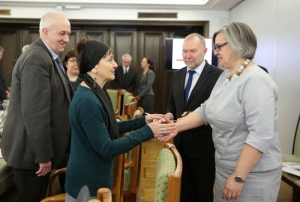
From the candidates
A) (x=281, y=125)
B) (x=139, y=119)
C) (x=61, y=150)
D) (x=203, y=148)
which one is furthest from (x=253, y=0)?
(x=61, y=150)

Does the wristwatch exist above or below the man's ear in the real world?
below

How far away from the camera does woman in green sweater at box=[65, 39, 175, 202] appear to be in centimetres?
128

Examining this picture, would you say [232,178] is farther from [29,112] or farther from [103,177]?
[29,112]

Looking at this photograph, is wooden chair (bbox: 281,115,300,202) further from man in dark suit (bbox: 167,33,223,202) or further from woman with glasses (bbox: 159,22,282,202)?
woman with glasses (bbox: 159,22,282,202)

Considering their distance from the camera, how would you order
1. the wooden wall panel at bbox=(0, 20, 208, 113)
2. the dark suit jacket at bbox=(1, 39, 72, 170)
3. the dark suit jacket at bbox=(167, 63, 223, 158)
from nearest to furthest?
the dark suit jacket at bbox=(1, 39, 72, 170)
the dark suit jacket at bbox=(167, 63, 223, 158)
the wooden wall panel at bbox=(0, 20, 208, 113)

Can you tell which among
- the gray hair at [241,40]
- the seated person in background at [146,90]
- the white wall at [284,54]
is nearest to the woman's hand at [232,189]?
the gray hair at [241,40]

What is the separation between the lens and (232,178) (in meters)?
1.39

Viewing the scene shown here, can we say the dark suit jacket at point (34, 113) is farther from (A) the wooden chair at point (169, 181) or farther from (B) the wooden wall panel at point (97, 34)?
(B) the wooden wall panel at point (97, 34)

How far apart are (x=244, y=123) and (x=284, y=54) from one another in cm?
283

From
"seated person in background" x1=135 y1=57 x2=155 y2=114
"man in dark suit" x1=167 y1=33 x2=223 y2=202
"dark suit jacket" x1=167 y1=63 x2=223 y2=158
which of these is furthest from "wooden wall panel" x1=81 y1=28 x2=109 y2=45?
"dark suit jacket" x1=167 y1=63 x2=223 y2=158

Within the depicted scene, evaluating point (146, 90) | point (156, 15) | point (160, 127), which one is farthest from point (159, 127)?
point (156, 15)

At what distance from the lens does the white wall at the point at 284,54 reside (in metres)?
3.59

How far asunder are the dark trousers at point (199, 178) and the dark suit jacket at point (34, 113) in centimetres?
98

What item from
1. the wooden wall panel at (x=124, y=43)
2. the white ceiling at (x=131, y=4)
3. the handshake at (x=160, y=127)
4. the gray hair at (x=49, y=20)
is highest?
the white ceiling at (x=131, y=4)
